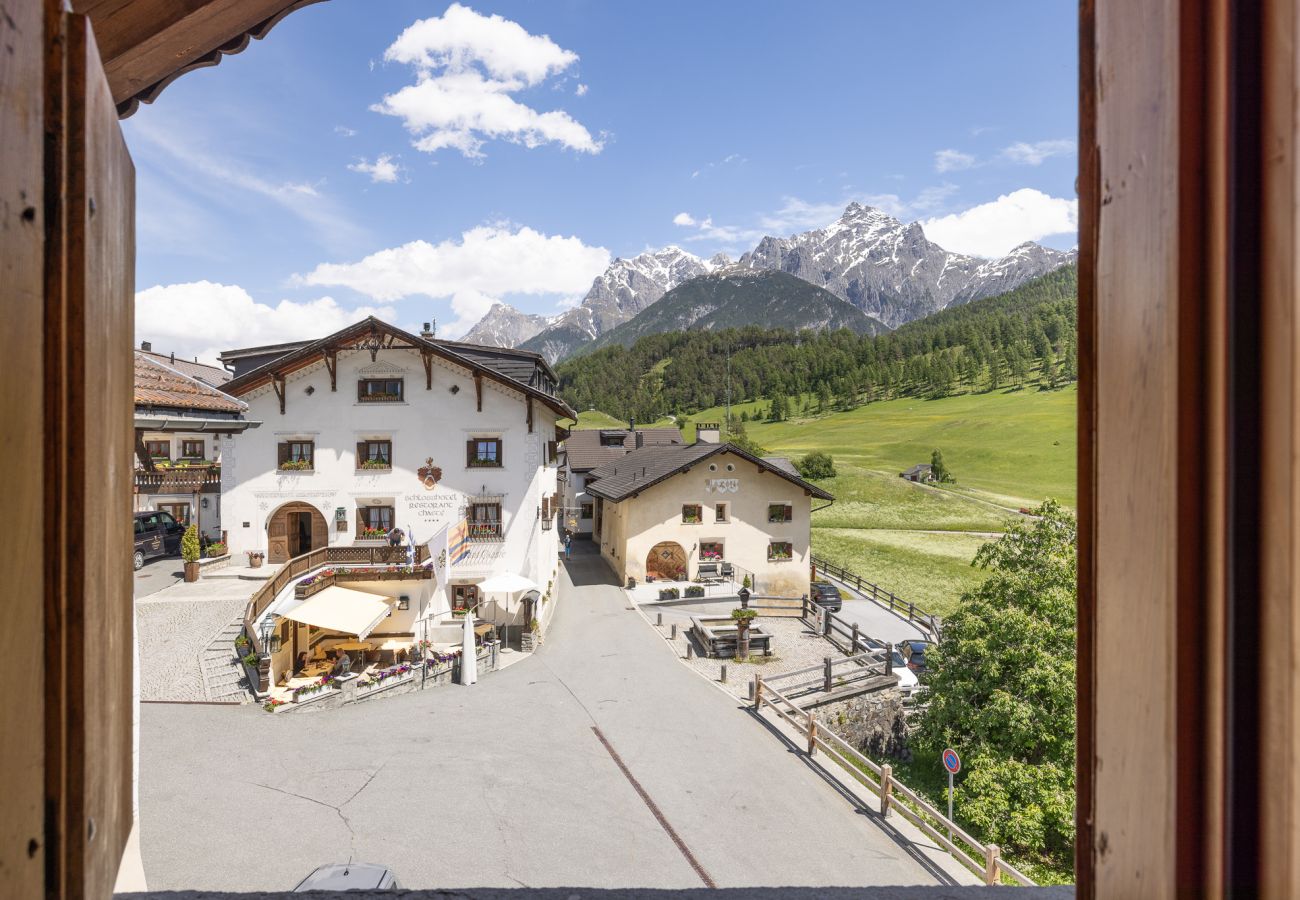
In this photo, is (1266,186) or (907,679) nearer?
(1266,186)

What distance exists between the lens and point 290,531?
20.1 m

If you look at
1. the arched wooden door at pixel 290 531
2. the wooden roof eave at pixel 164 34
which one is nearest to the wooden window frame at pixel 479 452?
the arched wooden door at pixel 290 531

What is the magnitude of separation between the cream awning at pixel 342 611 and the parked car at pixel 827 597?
15382 mm

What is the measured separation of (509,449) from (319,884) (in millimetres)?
13411

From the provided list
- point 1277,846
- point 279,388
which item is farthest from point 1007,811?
point 279,388

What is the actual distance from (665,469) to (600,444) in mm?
19007

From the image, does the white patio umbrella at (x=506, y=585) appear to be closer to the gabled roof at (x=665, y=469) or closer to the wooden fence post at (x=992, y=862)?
the gabled roof at (x=665, y=469)

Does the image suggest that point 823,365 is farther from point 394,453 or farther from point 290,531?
point 290,531

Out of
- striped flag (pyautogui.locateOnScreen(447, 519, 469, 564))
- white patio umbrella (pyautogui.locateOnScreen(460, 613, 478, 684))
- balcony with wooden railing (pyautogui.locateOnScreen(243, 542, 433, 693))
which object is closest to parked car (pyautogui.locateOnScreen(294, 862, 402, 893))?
white patio umbrella (pyautogui.locateOnScreen(460, 613, 478, 684))

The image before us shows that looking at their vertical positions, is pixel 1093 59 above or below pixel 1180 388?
above

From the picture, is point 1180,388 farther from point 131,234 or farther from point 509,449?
point 509,449

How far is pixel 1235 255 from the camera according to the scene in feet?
2.25

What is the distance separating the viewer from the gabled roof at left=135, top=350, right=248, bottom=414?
15.1 ft

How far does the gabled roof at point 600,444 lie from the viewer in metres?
41.7
